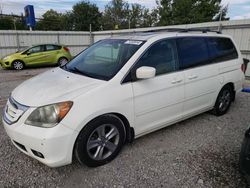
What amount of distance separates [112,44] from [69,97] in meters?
1.43

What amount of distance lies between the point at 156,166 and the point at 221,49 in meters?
2.69

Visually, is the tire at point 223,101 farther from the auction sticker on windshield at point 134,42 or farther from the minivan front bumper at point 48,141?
the minivan front bumper at point 48,141

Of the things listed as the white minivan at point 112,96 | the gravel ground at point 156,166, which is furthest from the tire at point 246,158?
the white minivan at point 112,96

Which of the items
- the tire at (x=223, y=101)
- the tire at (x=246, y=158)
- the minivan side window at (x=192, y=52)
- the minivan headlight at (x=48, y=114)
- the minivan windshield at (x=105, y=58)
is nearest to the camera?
the tire at (x=246, y=158)

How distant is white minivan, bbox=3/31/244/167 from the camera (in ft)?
7.41

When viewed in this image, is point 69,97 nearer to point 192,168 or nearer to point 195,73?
point 192,168

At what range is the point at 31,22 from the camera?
14.8m

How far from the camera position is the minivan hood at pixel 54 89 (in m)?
2.33

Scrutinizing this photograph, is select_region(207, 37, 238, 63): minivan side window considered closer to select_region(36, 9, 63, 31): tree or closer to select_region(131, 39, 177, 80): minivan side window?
select_region(131, 39, 177, 80): minivan side window

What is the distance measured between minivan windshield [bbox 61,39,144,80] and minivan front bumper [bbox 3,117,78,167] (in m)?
0.85

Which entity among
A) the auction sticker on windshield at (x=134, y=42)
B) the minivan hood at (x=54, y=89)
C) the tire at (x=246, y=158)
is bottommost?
the tire at (x=246, y=158)

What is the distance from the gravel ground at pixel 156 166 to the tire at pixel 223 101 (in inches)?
27.0

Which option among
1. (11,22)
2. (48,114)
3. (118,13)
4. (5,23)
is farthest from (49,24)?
(48,114)

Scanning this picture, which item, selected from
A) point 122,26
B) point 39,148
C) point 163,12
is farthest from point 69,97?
point 122,26
